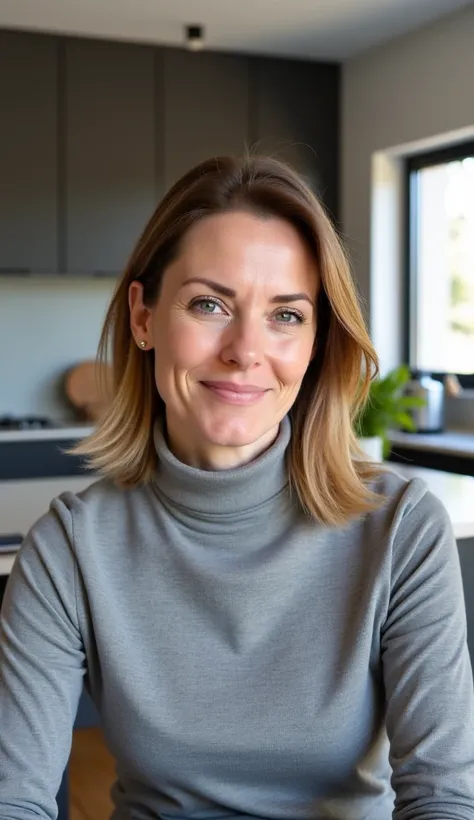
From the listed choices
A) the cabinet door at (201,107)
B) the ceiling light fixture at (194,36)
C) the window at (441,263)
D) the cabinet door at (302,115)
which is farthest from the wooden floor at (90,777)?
the ceiling light fixture at (194,36)

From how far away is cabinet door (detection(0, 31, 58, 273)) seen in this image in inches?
180

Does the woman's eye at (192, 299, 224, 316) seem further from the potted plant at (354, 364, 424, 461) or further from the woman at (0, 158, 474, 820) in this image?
the potted plant at (354, 364, 424, 461)

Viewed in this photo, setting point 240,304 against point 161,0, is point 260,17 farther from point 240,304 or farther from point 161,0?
point 240,304

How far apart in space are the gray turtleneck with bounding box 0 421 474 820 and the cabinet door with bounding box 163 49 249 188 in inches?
148

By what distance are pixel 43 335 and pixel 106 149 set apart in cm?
92

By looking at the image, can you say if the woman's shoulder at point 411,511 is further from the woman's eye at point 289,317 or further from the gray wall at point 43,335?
the gray wall at point 43,335

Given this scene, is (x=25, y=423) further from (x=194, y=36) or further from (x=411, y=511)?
(x=411, y=511)

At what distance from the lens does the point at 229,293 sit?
1.24 m

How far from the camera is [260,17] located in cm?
442

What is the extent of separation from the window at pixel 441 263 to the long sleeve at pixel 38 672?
3811mm

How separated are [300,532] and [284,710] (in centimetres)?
21

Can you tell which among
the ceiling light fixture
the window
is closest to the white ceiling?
the ceiling light fixture

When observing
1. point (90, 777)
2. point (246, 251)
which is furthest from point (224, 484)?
point (90, 777)

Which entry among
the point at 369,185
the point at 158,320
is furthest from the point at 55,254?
the point at 158,320
